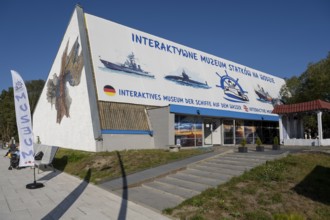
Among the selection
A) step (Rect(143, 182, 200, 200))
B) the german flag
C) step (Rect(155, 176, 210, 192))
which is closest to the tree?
the german flag

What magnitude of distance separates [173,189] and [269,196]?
298 cm

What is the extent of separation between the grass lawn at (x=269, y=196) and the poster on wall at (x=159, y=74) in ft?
42.6

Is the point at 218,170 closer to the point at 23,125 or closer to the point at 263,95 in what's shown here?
the point at 23,125

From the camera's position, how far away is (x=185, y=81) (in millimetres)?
25797

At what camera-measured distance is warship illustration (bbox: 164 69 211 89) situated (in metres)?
24.9

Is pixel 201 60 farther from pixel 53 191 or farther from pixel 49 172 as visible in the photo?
pixel 53 191

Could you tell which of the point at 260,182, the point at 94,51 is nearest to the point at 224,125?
the point at 94,51

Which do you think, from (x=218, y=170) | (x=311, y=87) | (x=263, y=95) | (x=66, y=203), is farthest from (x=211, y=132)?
(x=66, y=203)

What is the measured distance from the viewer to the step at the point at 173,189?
8274mm

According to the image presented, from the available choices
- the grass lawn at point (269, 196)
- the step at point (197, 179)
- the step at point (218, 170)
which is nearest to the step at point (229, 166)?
the step at point (218, 170)

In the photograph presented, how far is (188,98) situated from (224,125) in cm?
487

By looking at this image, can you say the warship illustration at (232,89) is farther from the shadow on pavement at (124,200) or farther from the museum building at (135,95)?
the shadow on pavement at (124,200)

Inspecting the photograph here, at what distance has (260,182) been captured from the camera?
28.0 feet

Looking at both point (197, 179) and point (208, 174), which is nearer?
point (197, 179)
